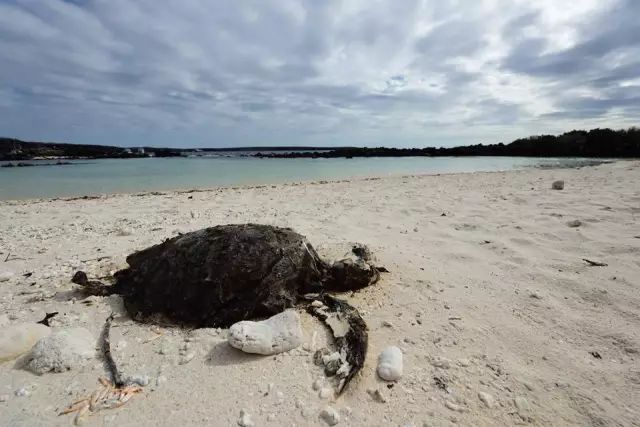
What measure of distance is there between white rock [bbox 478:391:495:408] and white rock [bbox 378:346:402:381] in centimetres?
45

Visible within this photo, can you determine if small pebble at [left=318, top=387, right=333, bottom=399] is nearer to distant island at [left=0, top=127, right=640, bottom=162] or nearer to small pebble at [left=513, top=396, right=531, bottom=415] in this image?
small pebble at [left=513, top=396, right=531, bottom=415]

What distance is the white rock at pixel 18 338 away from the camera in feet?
7.67

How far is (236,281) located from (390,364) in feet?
4.36

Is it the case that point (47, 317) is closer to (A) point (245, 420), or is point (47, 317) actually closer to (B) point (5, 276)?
(B) point (5, 276)

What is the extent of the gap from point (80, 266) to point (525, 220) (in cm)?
626

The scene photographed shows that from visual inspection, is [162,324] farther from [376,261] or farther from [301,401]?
[376,261]

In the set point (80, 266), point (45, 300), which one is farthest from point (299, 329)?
point (80, 266)

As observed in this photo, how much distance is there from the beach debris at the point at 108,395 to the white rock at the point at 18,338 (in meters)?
0.61

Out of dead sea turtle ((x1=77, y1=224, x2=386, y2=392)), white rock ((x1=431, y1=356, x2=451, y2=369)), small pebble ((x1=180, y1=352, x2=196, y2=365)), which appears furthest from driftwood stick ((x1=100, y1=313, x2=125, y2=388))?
white rock ((x1=431, y1=356, x2=451, y2=369))

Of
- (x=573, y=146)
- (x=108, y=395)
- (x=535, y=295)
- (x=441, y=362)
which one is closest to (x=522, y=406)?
(x=441, y=362)

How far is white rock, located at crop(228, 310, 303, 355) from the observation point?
234cm

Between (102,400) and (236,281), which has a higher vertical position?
(236,281)

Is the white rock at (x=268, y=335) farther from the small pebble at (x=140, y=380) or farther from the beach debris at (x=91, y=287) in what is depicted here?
the beach debris at (x=91, y=287)

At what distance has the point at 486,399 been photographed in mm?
1959
